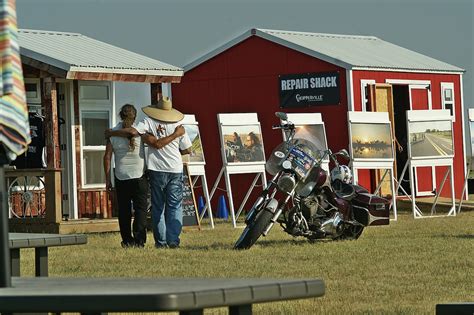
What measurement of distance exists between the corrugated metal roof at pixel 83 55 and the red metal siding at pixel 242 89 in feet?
15.5

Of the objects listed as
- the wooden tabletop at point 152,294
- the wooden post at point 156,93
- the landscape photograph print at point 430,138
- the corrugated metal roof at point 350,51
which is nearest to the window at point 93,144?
the wooden post at point 156,93

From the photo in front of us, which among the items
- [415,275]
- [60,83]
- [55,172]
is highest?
[60,83]

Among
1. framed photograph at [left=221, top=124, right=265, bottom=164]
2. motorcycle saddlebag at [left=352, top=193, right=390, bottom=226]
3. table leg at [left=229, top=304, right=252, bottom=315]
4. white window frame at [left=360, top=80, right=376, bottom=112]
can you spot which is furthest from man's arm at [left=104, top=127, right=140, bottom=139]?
table leg at [left=229, top=304, right=252, bottom=315]

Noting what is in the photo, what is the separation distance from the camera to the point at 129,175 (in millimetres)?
15766

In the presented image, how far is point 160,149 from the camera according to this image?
1562cm

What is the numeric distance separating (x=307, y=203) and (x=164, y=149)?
1833 millimetres

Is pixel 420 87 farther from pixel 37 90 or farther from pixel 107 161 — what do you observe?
pixel 107 161

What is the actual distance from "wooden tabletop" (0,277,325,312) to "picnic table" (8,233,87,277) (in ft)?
9.60

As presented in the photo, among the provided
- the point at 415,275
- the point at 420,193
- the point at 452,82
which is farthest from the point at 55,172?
the point at 452,82

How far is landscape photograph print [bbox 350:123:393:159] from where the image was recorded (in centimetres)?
2162

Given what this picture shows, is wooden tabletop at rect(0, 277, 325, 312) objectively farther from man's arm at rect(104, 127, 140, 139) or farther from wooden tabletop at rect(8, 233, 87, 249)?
man's arm at rect(104, 127, 140, 139)

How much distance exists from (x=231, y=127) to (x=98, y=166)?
2.42 meters

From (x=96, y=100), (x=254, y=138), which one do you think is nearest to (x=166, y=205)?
(x=254, y=138)

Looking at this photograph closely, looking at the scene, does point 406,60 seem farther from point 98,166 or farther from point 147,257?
point 147,257
